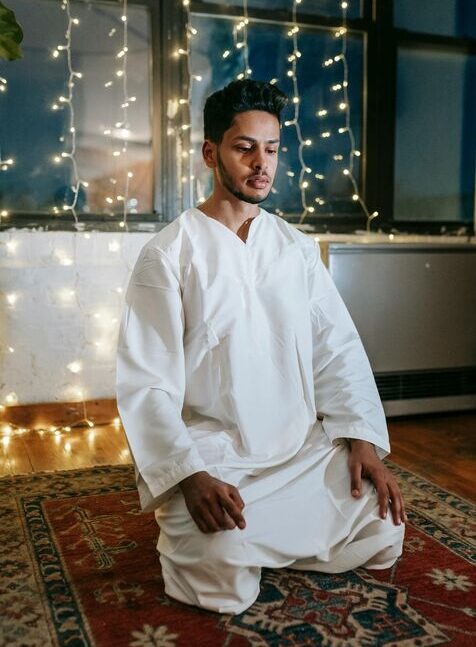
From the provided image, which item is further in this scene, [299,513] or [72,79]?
[72,79]

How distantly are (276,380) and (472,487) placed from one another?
99cm

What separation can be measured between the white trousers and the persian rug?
4 centimetres

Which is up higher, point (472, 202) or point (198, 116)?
point (198, 116)

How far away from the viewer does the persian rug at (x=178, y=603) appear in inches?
52.8

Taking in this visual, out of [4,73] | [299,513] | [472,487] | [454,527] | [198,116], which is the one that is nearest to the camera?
[299,513]

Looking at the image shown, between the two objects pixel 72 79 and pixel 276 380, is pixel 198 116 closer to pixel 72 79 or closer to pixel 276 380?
pixel 72 79

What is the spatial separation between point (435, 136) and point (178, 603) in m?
2.96

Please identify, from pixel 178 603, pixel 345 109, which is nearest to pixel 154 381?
pixel 178 603

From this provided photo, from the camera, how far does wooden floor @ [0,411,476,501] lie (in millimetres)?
2469

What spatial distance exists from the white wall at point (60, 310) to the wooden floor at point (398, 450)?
0.67ft

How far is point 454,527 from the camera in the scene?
192 cm

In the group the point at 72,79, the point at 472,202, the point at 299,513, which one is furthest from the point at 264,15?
the point at 299,513

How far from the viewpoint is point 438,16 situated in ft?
12.1

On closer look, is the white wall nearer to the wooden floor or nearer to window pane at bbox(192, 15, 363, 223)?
the wooden floor
